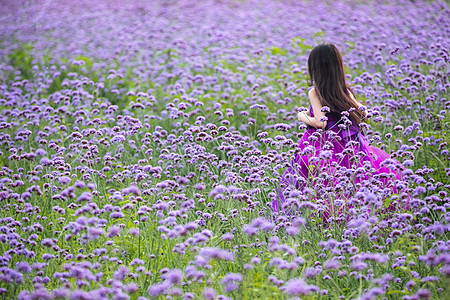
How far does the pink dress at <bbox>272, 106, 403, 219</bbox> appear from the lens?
3.56 m

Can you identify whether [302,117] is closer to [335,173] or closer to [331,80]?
[331,80]

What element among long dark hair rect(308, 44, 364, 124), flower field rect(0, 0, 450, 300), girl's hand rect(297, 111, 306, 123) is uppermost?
long dark hair rect(308, 44, 364, 124)

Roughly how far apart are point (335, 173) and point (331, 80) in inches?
51.2

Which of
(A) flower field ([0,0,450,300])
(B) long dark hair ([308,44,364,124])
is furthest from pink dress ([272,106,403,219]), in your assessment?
(B) long dark hair ([308,44,364,124])

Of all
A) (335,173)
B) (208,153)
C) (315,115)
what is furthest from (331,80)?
(208,153)

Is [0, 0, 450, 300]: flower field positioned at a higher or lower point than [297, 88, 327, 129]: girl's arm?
lower

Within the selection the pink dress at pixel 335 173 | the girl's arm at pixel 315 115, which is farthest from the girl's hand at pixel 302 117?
the pink dress at pixel 335 173

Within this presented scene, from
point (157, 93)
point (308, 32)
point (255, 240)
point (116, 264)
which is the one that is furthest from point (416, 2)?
point (116, 264)

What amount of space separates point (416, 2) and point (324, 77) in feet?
27.2

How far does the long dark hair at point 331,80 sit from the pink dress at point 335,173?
165 mm

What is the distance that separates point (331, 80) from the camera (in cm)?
476

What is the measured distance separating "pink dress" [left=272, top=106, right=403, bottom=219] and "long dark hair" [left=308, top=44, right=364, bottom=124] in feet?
0.54

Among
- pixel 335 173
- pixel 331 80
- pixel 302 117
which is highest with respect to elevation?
pixel 331 80

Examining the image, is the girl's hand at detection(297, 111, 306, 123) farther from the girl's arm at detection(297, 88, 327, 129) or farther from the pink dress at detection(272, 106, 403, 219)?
the pink dress at detection(272, 106, 403, 219)
